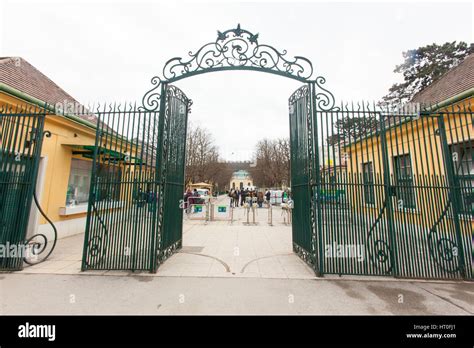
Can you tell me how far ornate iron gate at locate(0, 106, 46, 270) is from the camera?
4.32 m

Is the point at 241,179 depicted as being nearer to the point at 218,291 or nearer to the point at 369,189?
the point at 369,189

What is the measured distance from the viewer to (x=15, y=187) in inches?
177

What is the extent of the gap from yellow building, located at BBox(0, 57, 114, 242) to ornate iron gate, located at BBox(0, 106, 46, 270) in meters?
1.49

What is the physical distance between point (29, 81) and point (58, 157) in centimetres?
309

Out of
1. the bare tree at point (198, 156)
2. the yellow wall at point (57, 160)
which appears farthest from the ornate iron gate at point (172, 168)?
the bare tree at point (198, 156)

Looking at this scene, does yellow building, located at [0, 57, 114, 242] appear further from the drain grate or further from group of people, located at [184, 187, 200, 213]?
group of people, located at [184, 187, 200, 213]

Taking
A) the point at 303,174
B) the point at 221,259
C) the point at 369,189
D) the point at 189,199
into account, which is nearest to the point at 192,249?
the point at 221,259

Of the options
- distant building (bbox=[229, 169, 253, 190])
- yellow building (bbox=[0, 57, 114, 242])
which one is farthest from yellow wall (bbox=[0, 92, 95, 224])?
distant building (bbox=[229, 169, 253, 190])

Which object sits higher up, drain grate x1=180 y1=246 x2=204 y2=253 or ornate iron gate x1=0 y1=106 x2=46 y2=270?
ornate iron gate x1=0 y1=106 x2=46 y2=270

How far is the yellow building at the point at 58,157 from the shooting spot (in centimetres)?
663

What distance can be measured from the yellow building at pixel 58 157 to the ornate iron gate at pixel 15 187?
4.90ft

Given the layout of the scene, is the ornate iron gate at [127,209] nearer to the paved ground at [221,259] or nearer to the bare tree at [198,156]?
the paved ground at [221,259]

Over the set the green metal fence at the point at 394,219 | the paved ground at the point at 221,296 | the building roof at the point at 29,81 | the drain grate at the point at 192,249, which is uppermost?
the building roof at the point at 29,81
